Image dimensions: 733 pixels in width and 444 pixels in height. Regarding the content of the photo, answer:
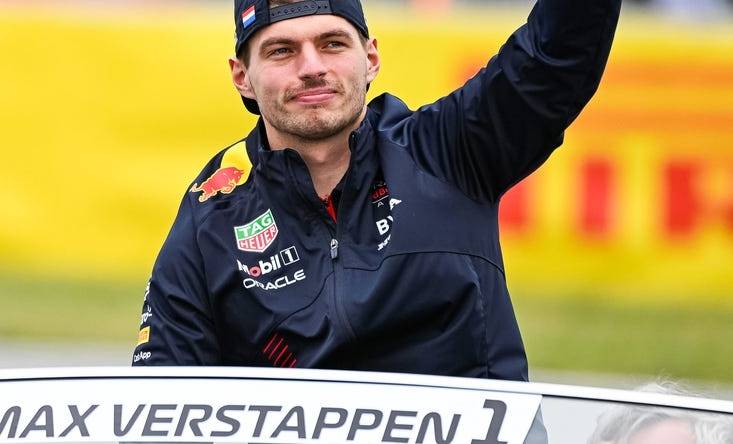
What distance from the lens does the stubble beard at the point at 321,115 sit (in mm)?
3096

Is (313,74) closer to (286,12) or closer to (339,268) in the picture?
(286,12)

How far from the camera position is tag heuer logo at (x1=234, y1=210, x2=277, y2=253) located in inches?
121

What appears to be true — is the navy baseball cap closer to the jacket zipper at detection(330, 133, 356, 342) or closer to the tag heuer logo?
the jacket zipper at detection(330, 133, 356, 342)

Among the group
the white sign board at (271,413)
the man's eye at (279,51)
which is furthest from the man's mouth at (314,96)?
the white sign board at (271,413)

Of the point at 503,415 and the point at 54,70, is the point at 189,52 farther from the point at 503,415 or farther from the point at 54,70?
the point at 503,415

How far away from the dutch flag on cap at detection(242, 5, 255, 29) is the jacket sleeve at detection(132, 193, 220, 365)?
16.5 inches

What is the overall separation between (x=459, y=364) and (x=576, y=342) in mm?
4648

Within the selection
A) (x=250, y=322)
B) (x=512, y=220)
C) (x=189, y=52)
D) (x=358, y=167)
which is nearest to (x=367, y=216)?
(x=358, y=167)

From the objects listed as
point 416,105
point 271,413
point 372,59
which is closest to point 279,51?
point 372,59

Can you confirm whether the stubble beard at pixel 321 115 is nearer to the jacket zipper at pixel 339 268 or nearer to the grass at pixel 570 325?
the jacket zipper at pixel 339 268

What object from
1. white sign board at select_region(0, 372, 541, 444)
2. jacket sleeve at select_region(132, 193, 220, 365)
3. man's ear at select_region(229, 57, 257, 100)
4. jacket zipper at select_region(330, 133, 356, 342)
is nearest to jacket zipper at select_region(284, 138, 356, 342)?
jacket zipper at select_region(330, 133, 356, 342)

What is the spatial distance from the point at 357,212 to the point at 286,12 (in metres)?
0.42

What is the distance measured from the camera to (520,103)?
2.97 metres

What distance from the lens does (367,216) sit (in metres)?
3.05
